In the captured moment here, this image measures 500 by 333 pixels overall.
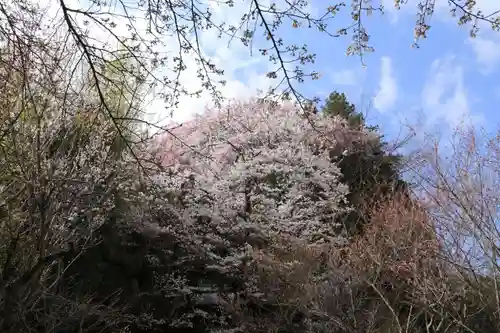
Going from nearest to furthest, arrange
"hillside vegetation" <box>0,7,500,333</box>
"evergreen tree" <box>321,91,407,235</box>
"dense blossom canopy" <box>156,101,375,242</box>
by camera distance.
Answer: "hillside vegetation" <box>0,7,500,333</box>, "dense blossom canopy" <box>156,101,375,242</box>, "evergreen tree" <box>321,91,407,235</box>

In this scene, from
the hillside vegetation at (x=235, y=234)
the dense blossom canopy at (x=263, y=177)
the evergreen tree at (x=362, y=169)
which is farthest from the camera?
the evergreen tree at (x=362, y=169)

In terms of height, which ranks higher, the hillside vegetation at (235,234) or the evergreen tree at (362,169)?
the evergreen tree at (362,169)

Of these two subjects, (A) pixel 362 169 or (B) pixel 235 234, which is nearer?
(B) pixel 235 234

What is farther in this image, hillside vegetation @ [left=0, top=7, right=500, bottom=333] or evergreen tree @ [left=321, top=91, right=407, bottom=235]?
evergreen tree @ [left=321, top=91, right=407, bottom=235]

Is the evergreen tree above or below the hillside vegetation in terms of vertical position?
above

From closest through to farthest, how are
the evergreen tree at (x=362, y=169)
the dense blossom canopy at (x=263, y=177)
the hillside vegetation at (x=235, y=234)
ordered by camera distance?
the hillside vegetation at (x=235, y=234)
the dense blossom canopy at (x=263, y=177)
the evergreen tree at (x=362, y=169)

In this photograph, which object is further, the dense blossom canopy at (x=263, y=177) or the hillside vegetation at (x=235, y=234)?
the dense blossom canopy at (x=263, y=177)

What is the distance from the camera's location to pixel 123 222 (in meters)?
9.17

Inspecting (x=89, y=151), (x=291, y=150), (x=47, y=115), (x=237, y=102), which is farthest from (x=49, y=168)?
(x=237, y=102)

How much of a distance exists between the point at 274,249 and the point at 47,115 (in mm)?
4655

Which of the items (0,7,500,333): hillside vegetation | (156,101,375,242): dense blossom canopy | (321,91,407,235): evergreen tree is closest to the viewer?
(0,7,500,333): hillside vegetation

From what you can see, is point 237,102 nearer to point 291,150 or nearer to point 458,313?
point 291,150

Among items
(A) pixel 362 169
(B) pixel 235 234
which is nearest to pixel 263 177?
(B) pixel 235 234

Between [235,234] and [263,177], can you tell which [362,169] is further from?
[235,234]
